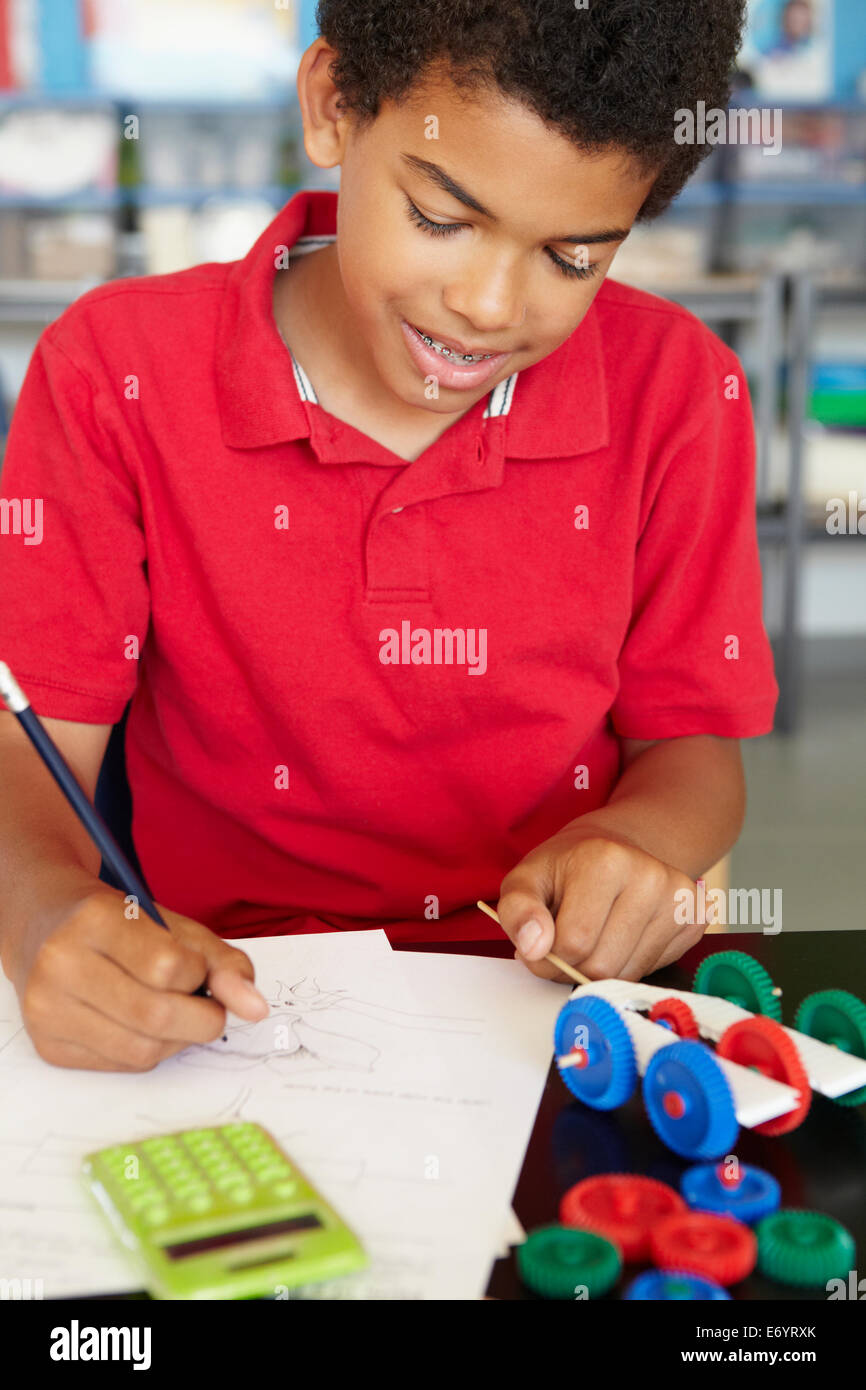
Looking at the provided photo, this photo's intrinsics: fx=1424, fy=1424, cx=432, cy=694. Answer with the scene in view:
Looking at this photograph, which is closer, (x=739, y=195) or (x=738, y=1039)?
(x=738, y=1039)

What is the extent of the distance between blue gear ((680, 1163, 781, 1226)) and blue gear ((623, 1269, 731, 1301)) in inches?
1.7

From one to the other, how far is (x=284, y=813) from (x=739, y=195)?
3259 mm

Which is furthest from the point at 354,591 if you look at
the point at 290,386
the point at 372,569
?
the point at 290,386

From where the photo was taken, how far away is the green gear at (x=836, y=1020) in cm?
66

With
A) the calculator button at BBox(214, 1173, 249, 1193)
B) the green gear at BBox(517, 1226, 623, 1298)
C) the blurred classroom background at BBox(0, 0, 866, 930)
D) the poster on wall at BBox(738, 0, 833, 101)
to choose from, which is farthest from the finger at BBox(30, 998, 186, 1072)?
the poster on wall at BBox(738, 0, 833, 101)

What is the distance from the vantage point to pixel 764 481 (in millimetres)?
3518

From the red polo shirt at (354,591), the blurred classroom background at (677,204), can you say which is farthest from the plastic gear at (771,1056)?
the blurred classroom background at (677,204)

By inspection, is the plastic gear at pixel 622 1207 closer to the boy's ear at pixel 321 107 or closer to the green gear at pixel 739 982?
the green gear at pixel 739 982

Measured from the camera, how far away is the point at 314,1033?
70 cm

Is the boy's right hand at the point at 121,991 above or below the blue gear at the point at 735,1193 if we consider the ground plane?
above

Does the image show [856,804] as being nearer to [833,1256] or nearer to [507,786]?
[507,786]

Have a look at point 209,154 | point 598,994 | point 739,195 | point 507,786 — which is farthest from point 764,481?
point 598,994

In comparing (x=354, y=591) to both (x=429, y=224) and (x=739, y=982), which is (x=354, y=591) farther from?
(x=739, y=982)

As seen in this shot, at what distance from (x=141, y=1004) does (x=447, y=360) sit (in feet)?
1.44
